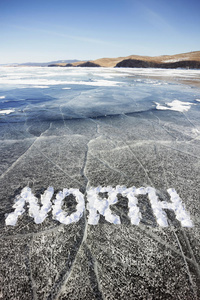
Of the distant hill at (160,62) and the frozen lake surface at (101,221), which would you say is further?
the distant hill at (160,62)

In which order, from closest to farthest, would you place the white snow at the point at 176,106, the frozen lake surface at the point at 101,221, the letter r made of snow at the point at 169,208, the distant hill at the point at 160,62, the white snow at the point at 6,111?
the frozen lake surface at the point at 101,221, the letter r made of snow at the point at 169,208, the white snow at the point at 6,111, the white snow at the point at 176,106, the distant hill at the point at 160,62

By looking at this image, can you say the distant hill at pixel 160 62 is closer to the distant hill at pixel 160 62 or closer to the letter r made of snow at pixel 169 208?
the distant hill at pixel 160 62

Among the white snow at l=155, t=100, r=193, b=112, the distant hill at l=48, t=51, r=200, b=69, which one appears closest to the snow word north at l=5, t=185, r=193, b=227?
the white snow at l=155, t=100, r=193, b=112

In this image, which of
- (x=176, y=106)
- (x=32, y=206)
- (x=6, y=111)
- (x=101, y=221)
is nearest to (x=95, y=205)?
(x=101, y=221)

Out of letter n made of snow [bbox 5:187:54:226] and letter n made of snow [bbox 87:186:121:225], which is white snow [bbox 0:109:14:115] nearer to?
letter n made of snow [bbox 5:187:54:226]

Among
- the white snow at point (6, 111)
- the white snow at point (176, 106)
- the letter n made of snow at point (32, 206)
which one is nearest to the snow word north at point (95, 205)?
the letter n made of snow at point (32, 206)

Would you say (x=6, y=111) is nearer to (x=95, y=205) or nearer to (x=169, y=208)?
(x=95, y=205)

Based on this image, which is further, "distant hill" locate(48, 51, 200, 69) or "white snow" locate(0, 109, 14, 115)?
"distant hill" locate(48, 51, 200, 69)
